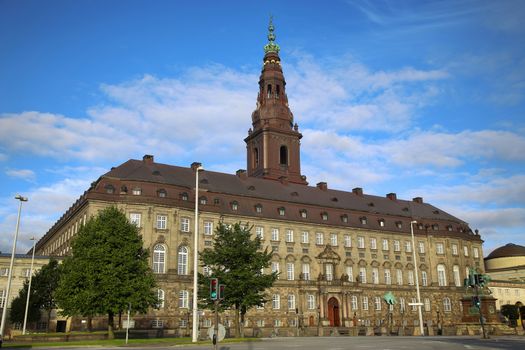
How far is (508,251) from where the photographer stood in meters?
136

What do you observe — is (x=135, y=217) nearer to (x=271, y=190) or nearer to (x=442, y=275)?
(x=271, y=190)

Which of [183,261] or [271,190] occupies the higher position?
[271,190]

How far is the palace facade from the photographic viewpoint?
69562mm

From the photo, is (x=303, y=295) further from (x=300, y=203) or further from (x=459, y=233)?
(x=459, y=233)

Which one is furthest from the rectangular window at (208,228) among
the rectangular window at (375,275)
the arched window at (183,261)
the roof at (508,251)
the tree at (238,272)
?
the roof at (508,251)

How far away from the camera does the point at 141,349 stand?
32.8 meters

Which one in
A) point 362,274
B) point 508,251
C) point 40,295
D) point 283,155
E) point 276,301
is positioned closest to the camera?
point 40,295

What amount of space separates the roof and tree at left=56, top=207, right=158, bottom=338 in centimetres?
11395

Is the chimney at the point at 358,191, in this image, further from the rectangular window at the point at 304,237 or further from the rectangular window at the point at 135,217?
the rectangular window at the point at 135,217

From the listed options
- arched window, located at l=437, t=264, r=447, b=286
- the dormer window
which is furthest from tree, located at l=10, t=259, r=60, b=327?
arched window, located at l=437, t=264, r=447, b=286

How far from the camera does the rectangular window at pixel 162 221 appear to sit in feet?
231

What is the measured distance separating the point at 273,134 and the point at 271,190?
1382cm

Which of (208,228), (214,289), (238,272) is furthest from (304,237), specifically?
(214,289)

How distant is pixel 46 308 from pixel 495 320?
182 ft
